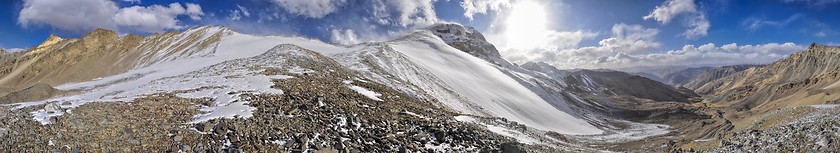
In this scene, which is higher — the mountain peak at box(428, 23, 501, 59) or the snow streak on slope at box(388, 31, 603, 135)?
the mountain peak at box(428, 23, 501, 59)

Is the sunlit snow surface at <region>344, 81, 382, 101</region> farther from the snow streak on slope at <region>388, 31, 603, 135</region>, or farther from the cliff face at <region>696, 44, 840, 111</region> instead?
the cliff face at <region>696, 44, 840, 111</region>

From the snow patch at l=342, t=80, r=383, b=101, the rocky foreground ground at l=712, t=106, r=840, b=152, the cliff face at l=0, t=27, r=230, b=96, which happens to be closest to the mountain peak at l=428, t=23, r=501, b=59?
the cliff face at l=0, t=27, r=230, b=96

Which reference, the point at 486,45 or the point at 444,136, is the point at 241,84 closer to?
the point at 444,136

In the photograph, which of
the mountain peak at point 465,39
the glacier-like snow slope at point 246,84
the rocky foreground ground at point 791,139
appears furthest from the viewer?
the mountain peak at point 465,39

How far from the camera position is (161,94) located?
2075cm

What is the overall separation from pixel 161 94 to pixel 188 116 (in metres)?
5.36

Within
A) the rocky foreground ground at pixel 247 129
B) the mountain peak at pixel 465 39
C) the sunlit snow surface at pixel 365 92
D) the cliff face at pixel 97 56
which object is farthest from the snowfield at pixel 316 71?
the mountain peak at pixel 465 39

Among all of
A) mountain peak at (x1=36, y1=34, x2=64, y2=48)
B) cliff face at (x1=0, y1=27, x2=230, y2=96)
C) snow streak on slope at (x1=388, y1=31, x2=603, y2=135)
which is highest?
mountain peak at (x1=36, y1=34, x2=64, y2=48)

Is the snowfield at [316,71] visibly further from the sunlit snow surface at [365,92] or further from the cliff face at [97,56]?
the cliff face at [97,56]

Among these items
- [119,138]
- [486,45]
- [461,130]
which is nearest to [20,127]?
[119,138]

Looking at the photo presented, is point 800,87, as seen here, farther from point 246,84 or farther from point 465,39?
point 246,84

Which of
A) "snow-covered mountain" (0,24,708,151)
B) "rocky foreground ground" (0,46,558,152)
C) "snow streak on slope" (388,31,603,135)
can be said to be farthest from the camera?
"snow streak on slope" (388,31,603,135)

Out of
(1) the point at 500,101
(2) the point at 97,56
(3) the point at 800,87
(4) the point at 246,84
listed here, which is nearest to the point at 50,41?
(2) the point at 97,56

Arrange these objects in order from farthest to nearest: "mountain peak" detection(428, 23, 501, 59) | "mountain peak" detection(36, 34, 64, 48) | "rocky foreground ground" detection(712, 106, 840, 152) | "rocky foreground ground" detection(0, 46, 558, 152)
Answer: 1. "mountain peak" detection(428, 23, 501, 59)
2. "mountain peak" detection(36, 34, 64, 48)
3. "rocky foreground ground" detection(712, 106, 840, 152)
4. "rocky foreground ground" detection(0, 46, 558, 152)
